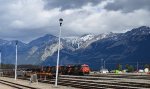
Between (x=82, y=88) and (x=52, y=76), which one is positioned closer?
(x=82, y=88)

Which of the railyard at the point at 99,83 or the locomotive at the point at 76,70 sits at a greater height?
the locomotive at the point at 76,70

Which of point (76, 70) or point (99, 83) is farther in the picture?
point (76, 70)

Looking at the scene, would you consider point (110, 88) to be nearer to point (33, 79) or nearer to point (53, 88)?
point (53, 88)

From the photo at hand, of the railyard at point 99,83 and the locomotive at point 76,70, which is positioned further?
the locomotive at point 76,70

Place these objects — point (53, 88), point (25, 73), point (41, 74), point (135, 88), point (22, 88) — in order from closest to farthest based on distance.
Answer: point (135, 88) → point (53, 88) → point (22, 88) → point (41, 74) → point (25, 73)

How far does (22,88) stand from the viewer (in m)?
52.1

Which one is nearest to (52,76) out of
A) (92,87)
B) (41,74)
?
(41,74)

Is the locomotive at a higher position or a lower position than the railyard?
higher

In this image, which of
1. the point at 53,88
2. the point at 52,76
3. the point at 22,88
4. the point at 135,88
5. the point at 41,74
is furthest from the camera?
the point at 41,74

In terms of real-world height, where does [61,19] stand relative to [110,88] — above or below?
above

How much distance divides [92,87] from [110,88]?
3207 mm

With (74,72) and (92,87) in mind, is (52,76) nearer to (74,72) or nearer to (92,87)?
(74,72)

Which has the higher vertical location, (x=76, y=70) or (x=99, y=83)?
(x=76, y=70)

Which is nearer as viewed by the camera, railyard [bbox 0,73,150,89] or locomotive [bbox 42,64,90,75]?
railyard [bbox 0,73,150,89]
